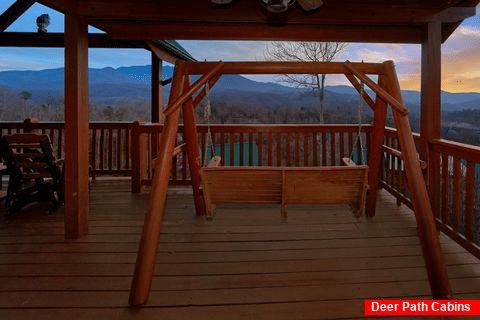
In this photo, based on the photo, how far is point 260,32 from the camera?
433 cm

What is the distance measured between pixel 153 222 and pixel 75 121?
1.67m

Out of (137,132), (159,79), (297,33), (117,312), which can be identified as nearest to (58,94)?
(159,79)

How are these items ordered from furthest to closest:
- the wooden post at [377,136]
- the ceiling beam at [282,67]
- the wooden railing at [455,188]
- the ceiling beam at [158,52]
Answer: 1. the ceiling beam at [158,52]
2. the wooden post at [377,136]
3. the wooden railing at [455,188]
4. the ceiling beam at [282,67]

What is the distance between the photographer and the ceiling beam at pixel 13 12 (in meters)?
5.79

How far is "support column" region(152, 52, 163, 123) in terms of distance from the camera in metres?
6.86

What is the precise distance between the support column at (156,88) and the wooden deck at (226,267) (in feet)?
9.55

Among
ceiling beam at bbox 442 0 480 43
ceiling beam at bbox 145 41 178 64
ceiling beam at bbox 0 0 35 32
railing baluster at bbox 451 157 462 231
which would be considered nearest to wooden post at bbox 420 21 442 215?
ceiling beam at bbox 442 0 480 43

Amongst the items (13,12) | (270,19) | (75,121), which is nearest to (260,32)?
(270,19)

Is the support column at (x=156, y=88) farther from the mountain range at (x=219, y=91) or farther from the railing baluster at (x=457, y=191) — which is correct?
the mountain range at (x=219, y=91)

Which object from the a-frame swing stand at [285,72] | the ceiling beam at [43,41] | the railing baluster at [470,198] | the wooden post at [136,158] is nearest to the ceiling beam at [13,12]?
the ceiling beam at [43,41]

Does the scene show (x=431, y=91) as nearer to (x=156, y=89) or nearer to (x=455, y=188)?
(x=455, y=188)

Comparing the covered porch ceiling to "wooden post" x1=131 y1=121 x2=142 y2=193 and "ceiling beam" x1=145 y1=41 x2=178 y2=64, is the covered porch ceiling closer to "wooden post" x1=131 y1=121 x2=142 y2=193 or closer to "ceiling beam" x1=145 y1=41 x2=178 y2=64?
"wooden post" x1=131 y1=121 x2=142 y2=193

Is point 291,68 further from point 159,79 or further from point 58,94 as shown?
point 58,94

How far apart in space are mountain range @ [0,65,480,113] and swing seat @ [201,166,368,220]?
986cm
